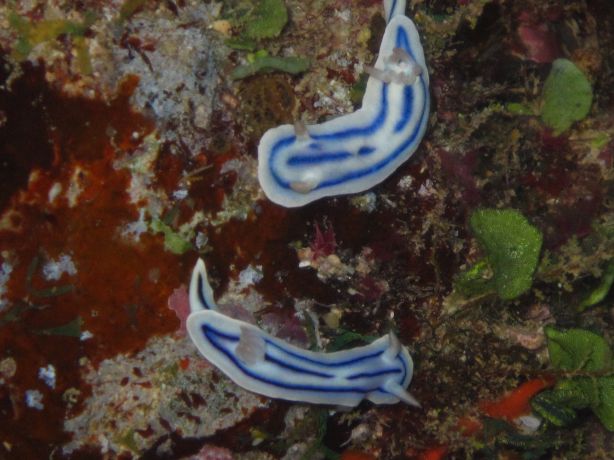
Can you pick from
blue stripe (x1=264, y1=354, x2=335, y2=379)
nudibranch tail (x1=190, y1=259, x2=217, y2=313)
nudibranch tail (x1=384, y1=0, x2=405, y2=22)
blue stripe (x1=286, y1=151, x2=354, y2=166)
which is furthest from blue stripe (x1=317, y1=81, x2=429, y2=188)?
blue stripe (x1=264, y1=354, x2=335, y2=379)

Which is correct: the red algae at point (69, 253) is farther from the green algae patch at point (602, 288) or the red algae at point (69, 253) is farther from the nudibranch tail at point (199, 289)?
the green algae patch at point (602, 288)

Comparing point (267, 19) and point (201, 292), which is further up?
point (267, 19)

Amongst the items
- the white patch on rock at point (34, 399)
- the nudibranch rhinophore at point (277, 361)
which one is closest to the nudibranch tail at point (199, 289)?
the nudibranch rhinophore at point (277, 361)

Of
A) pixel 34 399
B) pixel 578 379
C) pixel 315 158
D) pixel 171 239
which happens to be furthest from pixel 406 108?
pixel 34 399

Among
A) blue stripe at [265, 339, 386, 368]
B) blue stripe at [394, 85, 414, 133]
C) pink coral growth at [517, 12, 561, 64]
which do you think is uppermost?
pink coral growth at [517, 12, 561, 64]

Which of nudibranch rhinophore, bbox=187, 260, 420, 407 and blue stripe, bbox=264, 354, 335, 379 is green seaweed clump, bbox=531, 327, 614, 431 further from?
blue stripe, bbox=264, 354, 335, 379

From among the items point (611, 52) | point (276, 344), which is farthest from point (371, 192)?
point (611, 52)

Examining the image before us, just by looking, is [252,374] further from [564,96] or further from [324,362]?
[564,96]
